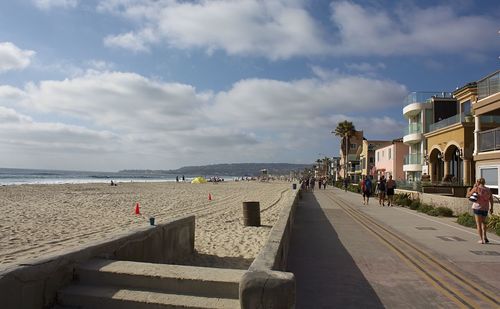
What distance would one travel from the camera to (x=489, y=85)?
20.6 m

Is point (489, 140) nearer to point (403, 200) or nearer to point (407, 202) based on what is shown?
point (407, 202)

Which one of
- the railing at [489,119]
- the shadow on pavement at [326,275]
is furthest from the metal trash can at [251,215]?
the railing at [489,119]

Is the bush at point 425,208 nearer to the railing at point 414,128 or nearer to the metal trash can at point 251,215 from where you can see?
the metal trash can at point 251,215

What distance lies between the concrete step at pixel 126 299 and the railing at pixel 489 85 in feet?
63.5

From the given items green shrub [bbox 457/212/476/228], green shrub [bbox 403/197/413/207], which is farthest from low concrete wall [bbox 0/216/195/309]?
green shrub [bbox 403/197/413/207]

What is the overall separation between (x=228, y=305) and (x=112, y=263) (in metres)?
1.93

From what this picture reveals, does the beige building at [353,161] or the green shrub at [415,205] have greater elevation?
the beige building at [353,161]

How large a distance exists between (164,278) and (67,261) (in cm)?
130

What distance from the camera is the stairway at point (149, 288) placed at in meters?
4.91

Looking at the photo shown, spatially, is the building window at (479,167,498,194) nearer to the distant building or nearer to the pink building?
the pink building

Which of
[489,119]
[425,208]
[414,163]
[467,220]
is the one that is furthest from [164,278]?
[414,163]

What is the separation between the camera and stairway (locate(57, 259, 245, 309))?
491cm

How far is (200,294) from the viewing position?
5035 mm

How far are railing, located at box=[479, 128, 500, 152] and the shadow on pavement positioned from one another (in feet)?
38.3
